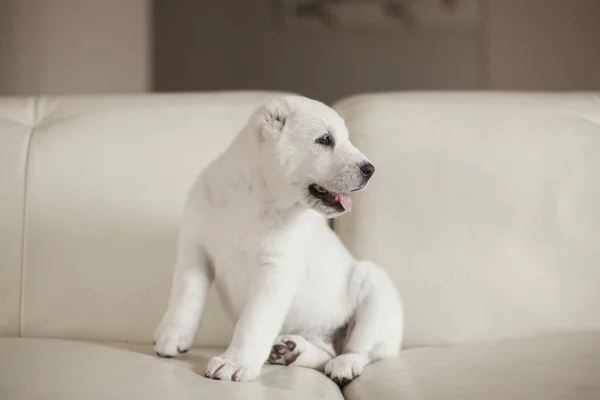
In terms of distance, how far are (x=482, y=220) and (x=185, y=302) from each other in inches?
34.6

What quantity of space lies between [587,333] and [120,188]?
1294mm

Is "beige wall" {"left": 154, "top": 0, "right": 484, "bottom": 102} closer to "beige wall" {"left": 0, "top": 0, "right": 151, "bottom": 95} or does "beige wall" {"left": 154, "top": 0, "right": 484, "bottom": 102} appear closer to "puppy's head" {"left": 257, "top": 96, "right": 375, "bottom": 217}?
"beige wall" {"left": 0, "top": 0, "right": 151, "bottom": 95}

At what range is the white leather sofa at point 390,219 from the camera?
74.6 inches

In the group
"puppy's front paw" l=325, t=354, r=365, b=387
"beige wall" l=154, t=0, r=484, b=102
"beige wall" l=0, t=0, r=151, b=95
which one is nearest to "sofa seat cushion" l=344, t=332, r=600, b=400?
"puppy's front paw" l=325, t=354, r=365, b=387

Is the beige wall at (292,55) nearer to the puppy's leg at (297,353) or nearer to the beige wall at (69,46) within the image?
the beige wall at (69,46)

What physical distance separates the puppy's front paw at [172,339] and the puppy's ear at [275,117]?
1.50 feet

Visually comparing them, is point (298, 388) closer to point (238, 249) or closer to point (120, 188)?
point (238, 249)

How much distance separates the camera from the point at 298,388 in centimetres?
134

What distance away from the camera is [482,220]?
6.38 ft

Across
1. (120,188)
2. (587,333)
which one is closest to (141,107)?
(120,188)

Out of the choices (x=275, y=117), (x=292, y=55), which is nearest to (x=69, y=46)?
(x=292, y=55)

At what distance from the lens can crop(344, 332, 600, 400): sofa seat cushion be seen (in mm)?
1271

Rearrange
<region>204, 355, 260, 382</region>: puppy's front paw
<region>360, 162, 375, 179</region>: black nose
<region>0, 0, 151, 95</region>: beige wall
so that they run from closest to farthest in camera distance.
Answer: <region>204, 355, 260, 382</region>: puppy's front paw < <region>360, 162, 375, 179</region>: black nose < <region>0, 0, 151, 95</region>: beige wall

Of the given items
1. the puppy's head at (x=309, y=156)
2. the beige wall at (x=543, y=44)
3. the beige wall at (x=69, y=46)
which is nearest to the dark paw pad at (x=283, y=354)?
the puppy's head at (x=309, y=156)
